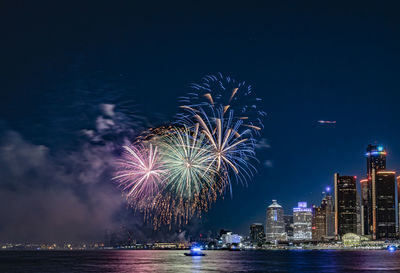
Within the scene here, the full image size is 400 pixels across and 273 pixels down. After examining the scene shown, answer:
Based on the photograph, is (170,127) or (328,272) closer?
(170,127)

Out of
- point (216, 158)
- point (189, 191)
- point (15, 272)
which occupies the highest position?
point (216, 158)

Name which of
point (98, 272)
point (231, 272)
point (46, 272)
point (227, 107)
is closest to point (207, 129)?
point (227, 107)

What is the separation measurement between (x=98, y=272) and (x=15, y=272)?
631 inches

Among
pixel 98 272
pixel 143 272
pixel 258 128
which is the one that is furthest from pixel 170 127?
pixel 98 272

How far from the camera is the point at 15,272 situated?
92062mm

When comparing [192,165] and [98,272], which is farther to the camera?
[98,272]

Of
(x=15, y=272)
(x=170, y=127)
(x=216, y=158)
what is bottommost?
(x=15, y=272)

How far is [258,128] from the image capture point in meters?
52.0

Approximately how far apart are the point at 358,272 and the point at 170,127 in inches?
2131

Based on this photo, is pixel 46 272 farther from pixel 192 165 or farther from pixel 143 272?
pixel 192 165

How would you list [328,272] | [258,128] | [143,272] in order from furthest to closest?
[328,272]
[143,272]
[258,128]

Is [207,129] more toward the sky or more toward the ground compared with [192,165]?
more toward the sky

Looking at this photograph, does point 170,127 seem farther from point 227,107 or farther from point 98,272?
point 98,272

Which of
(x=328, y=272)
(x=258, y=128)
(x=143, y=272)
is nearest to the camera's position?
(x=258, y=128)
